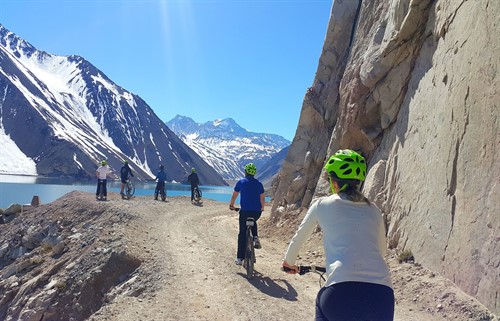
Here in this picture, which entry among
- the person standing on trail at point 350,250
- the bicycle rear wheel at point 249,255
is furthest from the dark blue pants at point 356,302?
the bicycle rear wheel at point 249,255

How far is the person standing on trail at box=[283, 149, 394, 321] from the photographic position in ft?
10.5

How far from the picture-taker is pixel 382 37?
1433 cm

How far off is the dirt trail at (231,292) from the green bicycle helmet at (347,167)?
4499 mm

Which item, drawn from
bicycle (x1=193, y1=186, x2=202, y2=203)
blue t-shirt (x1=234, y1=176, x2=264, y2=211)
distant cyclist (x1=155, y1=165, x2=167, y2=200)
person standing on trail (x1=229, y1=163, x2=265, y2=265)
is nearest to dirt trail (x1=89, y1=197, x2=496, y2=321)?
person standing on trail (x1=229, y1=163, x2=265, y2=265)

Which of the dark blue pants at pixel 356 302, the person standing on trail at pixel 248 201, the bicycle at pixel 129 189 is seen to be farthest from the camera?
the bicycle at pixel 129 189

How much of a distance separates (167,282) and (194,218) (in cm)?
1121

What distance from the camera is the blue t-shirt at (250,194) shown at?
32.9 feet

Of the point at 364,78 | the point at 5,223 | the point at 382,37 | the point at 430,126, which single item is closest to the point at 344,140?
the point at 364,78

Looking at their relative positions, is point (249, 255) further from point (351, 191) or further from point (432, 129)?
point (351, 191)

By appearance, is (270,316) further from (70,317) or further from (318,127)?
(318,127)

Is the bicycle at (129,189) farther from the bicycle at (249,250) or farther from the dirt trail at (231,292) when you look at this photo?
the bicycle at (249,250)

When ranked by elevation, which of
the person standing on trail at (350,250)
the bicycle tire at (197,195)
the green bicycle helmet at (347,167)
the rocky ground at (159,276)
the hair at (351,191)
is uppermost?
the green bicycle helmet at (347,167)

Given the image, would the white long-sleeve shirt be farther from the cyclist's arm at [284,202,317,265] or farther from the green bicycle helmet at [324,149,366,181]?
the green bicycle helmet at [324,149,366,181]

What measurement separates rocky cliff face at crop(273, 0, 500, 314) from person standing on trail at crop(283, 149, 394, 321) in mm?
4390
